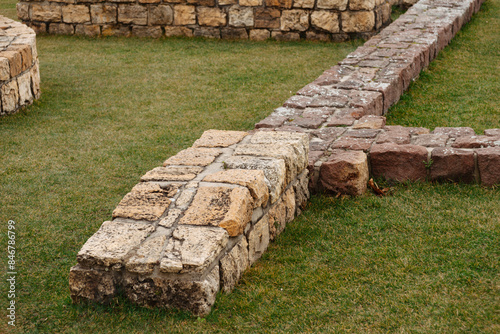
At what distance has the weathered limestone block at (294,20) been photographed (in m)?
10.2

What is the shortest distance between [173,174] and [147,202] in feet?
1.31

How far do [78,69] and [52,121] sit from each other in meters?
2.44

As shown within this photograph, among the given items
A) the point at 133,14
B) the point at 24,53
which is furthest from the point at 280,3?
the point at 24,53

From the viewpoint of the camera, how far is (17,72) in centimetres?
696

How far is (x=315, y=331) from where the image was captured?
10.3 feet

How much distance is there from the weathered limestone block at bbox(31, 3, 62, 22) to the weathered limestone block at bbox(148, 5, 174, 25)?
5.85 feet

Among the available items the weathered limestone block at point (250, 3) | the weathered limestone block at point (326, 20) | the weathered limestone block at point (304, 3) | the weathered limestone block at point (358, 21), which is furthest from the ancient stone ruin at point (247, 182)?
the weathered limestone block at point (250, 3)

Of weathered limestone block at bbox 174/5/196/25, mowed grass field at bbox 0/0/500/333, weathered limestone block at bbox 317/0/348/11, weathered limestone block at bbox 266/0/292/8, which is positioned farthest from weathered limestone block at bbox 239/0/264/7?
mowed grass field at bbox 0/0/500/333

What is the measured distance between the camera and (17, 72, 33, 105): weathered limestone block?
23.2 feet

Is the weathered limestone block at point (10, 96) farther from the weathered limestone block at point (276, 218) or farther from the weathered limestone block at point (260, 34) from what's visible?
the weathered limestone block at point (260, 34)

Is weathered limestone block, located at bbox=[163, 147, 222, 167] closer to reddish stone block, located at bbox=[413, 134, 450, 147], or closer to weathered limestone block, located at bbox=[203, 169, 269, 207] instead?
weathered limestone block, located at bbox=[203, 169, 269, 207]

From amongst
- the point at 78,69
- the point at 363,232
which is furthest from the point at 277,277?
the point at 78,69

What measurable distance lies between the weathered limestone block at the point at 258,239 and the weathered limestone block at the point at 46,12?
28.7 ft

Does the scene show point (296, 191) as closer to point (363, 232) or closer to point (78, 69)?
point (363, 232)
